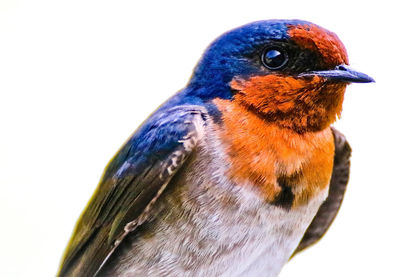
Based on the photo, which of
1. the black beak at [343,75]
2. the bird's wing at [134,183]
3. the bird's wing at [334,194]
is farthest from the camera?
the bird's wing at [334,194]

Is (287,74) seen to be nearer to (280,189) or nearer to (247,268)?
(280,189)

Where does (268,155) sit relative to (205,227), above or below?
above

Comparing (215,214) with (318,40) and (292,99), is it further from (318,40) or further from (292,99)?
(318,40)

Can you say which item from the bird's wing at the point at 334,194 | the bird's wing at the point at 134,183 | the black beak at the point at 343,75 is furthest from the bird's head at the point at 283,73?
the bird's wing at the point at 334,194

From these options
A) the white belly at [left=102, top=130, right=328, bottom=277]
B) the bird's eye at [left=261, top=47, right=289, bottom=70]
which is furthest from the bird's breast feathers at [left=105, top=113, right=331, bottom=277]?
the bird's eye at [left=261, top=47, right=289, bottom=70]

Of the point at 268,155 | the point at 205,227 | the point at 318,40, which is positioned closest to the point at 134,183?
the point at 205,227

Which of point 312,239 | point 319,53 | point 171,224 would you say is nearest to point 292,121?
point 319,53

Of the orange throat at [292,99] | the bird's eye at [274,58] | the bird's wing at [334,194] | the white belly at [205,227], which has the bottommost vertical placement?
the bird's wing at [334,194]

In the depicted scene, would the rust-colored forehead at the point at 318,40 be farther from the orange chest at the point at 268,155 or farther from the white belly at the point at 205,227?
the white belly at the point at 205,227
